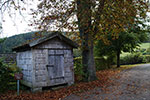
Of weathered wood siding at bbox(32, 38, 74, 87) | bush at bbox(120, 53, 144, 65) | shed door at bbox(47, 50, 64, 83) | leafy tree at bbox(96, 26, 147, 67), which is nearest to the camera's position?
weathered wood siding at bbox(32, 38, 74, 87)

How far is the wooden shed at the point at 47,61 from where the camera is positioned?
8320 mm

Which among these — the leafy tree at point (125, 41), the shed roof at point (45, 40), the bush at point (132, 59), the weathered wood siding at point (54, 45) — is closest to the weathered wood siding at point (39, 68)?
the weathered wood siding at point (54, 45)

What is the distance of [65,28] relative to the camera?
34.9 ft

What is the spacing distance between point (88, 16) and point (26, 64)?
17.1 ft

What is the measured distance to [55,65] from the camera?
29.6 feet

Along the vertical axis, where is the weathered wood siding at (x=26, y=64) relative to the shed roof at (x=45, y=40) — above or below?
below

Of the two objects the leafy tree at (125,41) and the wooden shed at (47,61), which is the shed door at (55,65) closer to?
the wooden shed at (47,61)

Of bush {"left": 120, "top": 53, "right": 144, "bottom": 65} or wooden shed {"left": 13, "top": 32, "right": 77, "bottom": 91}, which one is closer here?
wooden shed {"left": 13, "top": 32, "right": 77, "bottom": 91}

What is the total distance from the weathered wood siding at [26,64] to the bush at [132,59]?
23.0 metres

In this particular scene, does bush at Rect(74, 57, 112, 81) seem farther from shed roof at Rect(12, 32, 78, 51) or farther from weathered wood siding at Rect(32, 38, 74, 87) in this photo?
shed roof at Rect(12, 32, 78, 51)

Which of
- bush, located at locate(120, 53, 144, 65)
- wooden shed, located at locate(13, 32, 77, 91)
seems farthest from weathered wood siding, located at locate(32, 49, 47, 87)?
bush, located at locate(120, 53, 144, 65)

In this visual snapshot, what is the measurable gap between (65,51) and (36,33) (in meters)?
2.96

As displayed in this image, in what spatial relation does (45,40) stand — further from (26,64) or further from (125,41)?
(125,41)

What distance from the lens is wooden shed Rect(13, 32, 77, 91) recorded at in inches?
328
